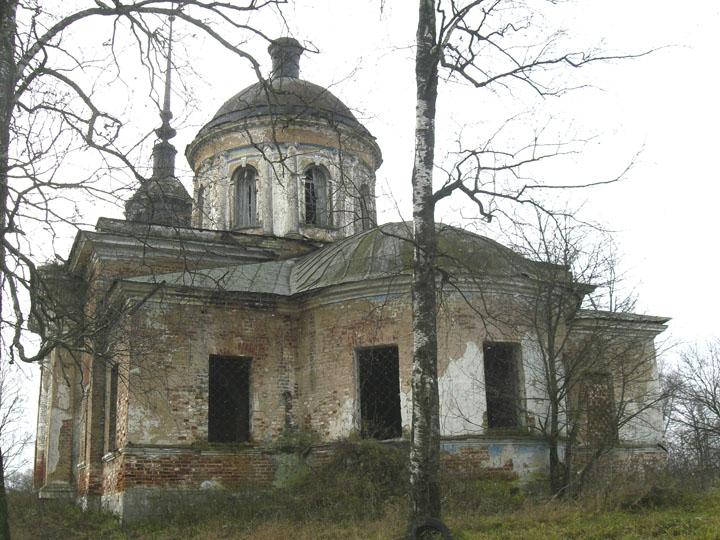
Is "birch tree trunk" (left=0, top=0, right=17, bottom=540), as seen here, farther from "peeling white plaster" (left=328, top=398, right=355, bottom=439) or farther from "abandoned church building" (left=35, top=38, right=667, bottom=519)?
"peeling white plaster" (left=328, top=398, right=355, bottom=439)

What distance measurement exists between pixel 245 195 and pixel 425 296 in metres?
11.0

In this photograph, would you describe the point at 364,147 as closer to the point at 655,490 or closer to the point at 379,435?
the point at 379,435

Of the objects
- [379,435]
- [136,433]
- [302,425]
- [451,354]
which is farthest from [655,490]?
[136,433]

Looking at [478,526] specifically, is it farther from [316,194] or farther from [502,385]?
[316,194]

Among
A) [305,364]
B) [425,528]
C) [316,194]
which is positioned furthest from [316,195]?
[425,528]

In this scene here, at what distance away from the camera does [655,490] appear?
30.4 ft

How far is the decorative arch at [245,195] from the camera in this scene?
19.0m

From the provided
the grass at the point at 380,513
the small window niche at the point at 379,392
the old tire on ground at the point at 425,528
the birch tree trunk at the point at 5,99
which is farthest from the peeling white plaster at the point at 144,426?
the old tire on ground at the point at 425,528

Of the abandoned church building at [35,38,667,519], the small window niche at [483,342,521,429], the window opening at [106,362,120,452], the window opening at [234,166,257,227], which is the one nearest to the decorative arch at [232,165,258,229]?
the window opening at [234,166,257,227]

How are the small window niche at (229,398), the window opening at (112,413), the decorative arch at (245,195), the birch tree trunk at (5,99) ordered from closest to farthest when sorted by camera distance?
the birch tree trunk at (5,99), the window opening at (112,413), the small window niche at (229,398), the decorative arch at (245,195)

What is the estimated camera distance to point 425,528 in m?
8.08

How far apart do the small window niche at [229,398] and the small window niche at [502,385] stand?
4.03 metres

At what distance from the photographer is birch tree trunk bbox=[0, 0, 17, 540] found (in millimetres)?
7609

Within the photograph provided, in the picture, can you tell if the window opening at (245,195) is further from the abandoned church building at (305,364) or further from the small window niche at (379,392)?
the small window niche at (379,392)
